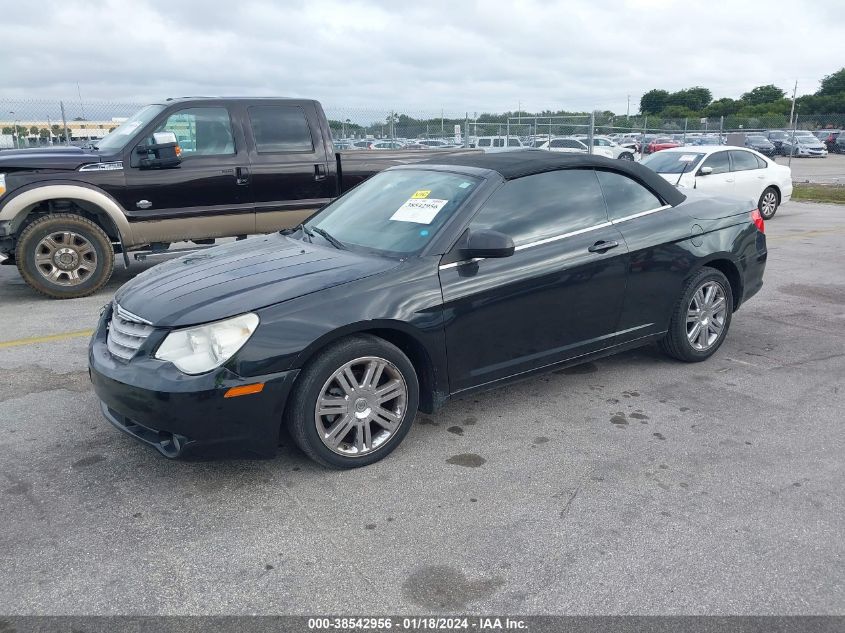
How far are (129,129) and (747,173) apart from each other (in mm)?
10712

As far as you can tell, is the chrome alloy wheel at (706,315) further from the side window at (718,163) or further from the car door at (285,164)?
the side window at (718,163)

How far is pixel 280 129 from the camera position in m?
8.08

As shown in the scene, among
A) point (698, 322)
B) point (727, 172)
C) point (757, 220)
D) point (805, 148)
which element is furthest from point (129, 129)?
point (805, 148)

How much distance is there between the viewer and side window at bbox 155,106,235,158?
7.62 metres

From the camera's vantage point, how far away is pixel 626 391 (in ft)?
15.7

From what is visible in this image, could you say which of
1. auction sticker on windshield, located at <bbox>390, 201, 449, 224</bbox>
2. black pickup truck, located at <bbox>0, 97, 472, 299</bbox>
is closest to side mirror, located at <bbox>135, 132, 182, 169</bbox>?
black pickup truck, located at <bbox>0, 97, 472, 299</bbox>

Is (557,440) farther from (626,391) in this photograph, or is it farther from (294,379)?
(294,379)

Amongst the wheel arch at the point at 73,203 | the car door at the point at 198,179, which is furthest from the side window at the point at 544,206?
the wheel arch at the point at 73,203

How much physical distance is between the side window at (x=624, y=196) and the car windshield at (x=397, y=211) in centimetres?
100

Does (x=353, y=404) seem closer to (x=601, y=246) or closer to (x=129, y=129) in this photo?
(x=601, y=246)

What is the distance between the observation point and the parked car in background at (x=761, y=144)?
3919 centimetres

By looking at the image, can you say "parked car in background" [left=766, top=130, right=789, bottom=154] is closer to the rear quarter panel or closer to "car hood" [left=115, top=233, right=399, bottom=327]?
the rear quarter panel

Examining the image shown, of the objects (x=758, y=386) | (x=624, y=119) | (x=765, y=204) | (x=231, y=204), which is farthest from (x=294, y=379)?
(x=624, y=119)

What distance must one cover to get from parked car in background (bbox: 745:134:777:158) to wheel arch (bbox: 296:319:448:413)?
131 ft
